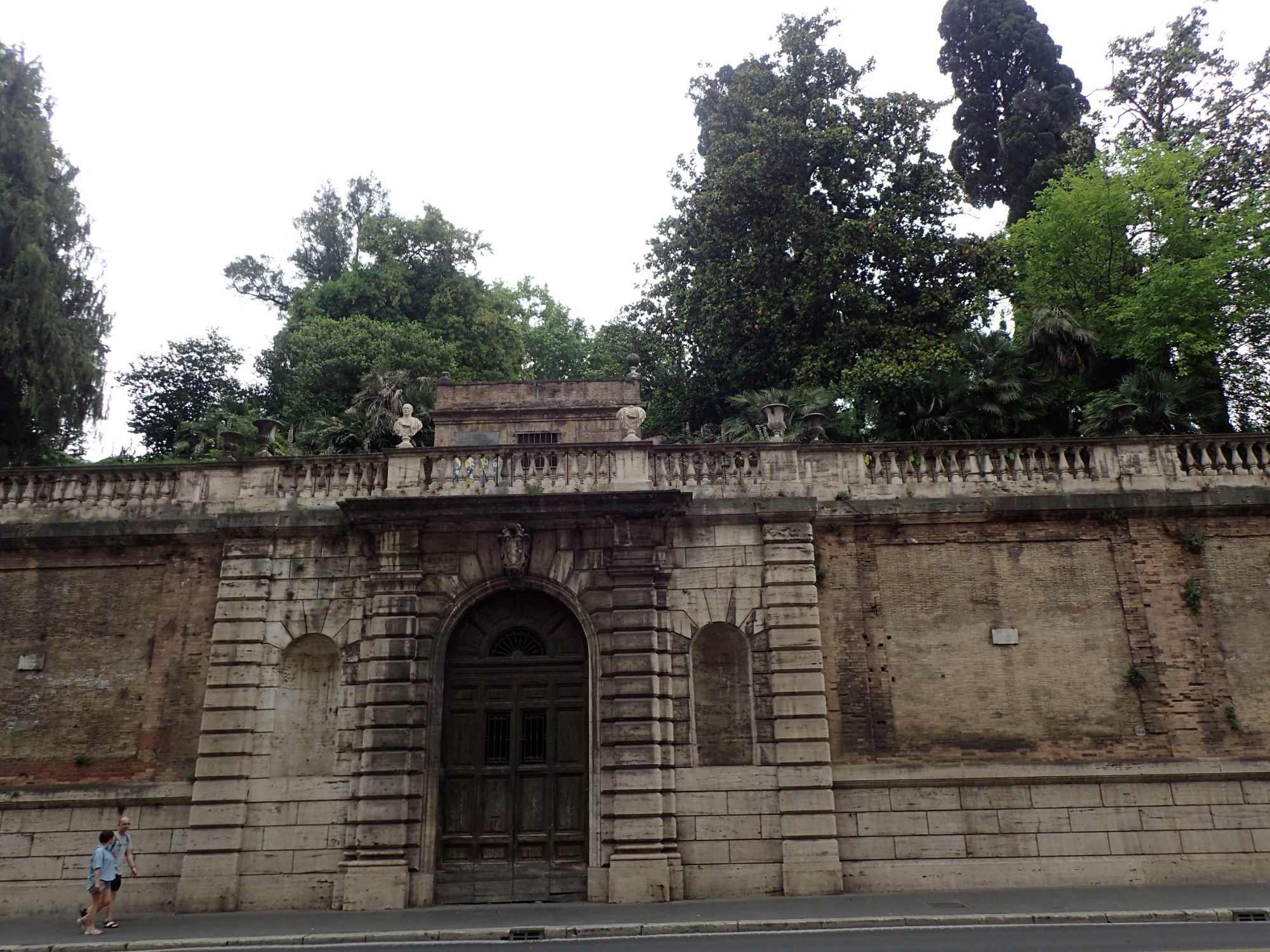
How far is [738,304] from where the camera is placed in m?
29.2

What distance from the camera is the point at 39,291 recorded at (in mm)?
23188

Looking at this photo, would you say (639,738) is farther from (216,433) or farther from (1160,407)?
(216,433)

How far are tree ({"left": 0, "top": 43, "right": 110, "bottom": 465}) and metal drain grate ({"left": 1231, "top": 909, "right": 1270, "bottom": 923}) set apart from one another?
83.0 feet

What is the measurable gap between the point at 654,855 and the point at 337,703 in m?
5.53

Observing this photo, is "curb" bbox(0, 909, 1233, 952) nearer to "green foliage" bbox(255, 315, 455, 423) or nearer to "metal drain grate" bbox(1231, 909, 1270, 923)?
"metal drain grate" bbox(1231, 909, 1270, 923)

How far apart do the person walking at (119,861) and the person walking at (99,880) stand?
0.23 feet

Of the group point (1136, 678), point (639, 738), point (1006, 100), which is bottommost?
point (639, 738)

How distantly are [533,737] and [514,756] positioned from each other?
0.42m

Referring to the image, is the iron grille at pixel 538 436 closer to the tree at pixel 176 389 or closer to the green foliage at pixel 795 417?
the green foliage at pixel 795 417

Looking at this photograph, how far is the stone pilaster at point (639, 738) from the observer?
1391 cm

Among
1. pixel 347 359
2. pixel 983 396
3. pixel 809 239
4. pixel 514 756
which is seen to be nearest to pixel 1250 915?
pixel 514 756

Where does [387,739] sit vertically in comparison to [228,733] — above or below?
below

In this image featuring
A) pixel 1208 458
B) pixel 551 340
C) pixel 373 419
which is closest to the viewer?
pixel 1208 458

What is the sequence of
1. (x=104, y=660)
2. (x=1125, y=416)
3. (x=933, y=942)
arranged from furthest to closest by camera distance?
(x=1125, y=416), (x=104, y=660), (x=933, y=942)
